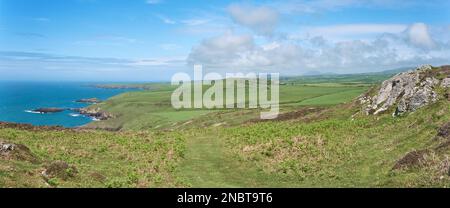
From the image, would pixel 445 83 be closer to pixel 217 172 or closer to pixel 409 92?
pixel 409 92

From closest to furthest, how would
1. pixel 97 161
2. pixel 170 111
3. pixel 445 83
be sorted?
pixel 97 161 < pixel 445 83 < pixel 170 111

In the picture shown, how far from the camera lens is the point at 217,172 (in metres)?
26.8

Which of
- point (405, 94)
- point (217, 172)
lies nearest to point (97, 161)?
point (217, 172)

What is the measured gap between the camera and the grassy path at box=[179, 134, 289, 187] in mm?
23766

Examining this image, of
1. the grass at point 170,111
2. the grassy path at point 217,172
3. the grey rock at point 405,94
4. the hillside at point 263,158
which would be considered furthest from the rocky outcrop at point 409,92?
the grass at point 170,111

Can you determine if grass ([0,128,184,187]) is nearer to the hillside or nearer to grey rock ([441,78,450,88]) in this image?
the hillside

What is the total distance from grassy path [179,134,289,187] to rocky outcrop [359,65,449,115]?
858 inches

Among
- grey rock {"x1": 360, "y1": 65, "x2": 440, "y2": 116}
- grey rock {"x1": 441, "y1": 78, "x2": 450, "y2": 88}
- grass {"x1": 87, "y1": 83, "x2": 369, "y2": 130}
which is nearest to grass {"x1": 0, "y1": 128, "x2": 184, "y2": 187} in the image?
grey rock {"x1": 360, "y1": 65, "x2": 440, "y2": 116}

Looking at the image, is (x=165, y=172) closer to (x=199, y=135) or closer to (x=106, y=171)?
(x=106, y=171)

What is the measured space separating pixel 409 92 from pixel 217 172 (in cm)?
2958

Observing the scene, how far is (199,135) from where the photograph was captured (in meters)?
49.6
